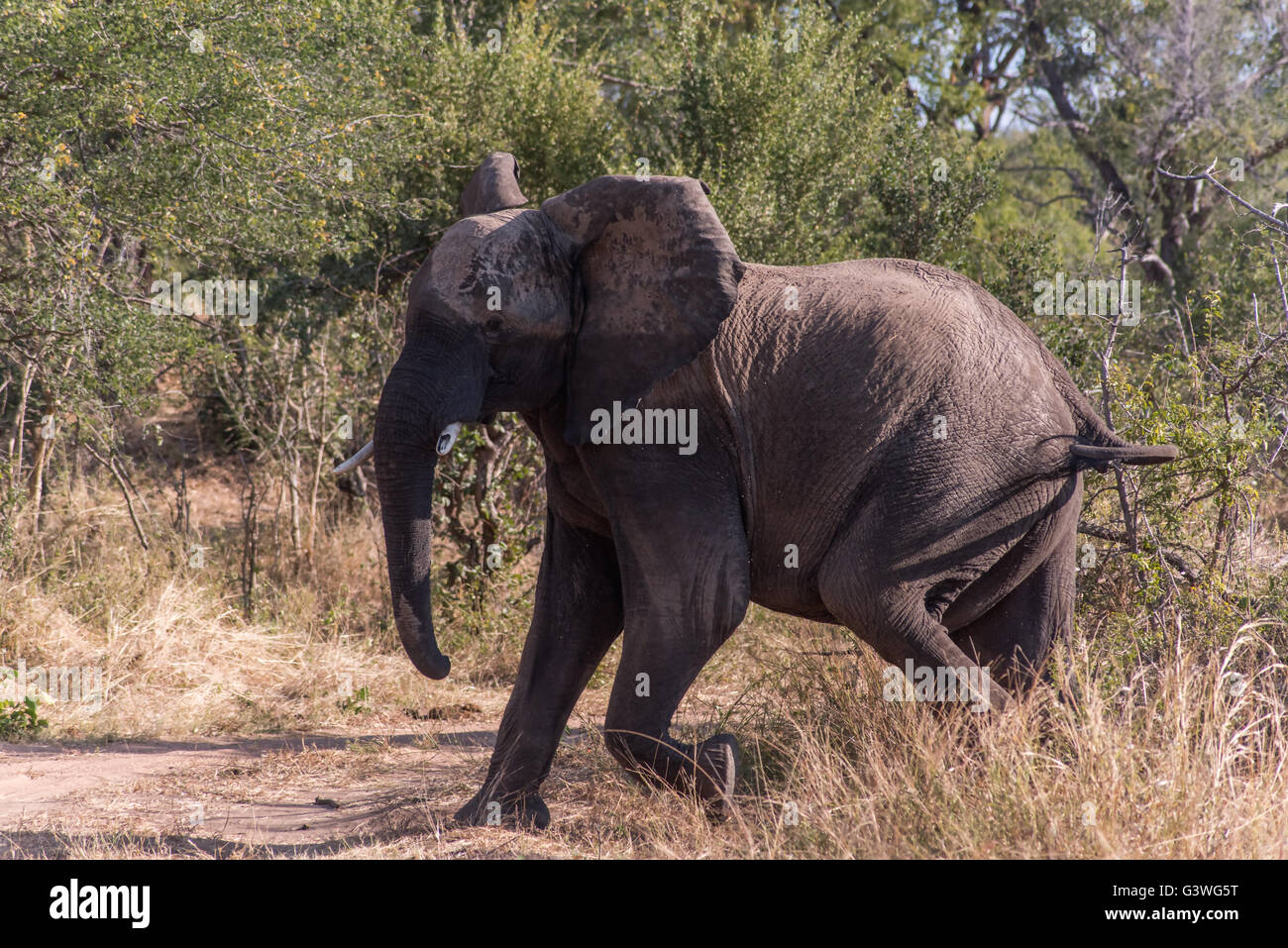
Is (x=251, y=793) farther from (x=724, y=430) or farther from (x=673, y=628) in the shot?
(x=724, y=430)

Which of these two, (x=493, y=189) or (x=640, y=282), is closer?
(x=640, y=282)

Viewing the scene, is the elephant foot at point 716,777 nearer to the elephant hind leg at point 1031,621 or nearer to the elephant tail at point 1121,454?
the elephant hind leg at point 1031,621

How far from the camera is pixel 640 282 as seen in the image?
4.99 meters

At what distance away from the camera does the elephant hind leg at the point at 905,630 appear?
5.01 metres

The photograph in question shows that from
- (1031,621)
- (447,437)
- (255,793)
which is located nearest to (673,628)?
(447,437)

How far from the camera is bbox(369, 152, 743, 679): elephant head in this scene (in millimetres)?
Answer: 4762

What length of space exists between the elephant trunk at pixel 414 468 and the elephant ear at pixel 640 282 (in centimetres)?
49

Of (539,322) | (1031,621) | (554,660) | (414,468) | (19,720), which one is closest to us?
(414,468)

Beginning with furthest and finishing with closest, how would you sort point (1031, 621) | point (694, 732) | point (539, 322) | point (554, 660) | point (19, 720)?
point (19, 720) → point (694, 732) → point (554, 660) → point (1031, 621) → point (539, 322)

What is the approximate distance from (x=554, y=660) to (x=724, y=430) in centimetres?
130

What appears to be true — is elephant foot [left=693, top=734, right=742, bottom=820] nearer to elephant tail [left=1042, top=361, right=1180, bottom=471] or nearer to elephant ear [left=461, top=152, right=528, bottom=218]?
elephant tail [left=1042, top=361, right=1180, bottom=471]

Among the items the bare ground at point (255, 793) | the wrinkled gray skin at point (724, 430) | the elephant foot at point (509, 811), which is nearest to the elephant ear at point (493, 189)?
the wrinkled gray skin at point (724, 430)

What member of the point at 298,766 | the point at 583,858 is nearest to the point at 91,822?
the point at 298,766

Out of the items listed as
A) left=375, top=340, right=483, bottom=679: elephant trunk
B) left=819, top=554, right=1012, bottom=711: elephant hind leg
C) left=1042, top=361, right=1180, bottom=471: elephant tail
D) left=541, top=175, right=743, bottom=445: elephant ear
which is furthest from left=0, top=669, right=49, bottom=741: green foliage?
left=1042, top=361, right=1180, bottom=471: elephant tail
